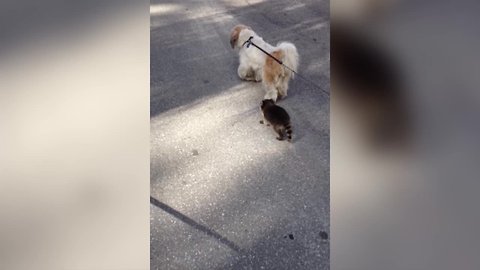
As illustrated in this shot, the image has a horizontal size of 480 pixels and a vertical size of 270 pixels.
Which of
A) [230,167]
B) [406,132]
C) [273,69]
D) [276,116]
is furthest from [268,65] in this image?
[406,132]

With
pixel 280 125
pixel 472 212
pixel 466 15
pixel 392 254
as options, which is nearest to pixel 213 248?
pixel 280 125

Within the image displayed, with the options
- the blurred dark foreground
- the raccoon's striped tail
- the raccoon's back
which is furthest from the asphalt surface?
the blurred dark foreground

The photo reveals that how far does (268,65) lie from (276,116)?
0.83 metres

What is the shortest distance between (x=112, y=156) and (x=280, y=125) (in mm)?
2682

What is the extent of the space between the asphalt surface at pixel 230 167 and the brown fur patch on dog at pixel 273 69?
27 cm

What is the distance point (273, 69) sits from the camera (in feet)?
13.2

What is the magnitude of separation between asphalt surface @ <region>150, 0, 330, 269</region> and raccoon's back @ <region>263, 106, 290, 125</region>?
6.8 inches

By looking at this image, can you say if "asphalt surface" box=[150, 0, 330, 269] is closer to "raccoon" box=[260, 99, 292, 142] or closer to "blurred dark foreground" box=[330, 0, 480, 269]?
"raccoon" box=[260, 99, 292, 142]

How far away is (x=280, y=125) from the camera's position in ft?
11.3

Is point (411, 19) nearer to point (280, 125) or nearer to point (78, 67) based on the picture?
point (78, 67)

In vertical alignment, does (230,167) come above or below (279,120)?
below

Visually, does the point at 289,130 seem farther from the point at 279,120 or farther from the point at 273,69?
the point at 273,69

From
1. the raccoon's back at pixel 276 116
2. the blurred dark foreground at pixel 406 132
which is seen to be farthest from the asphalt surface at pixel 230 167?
the blurred dark foreground at pixel 406 132

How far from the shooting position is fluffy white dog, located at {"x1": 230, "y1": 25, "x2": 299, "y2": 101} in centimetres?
404
